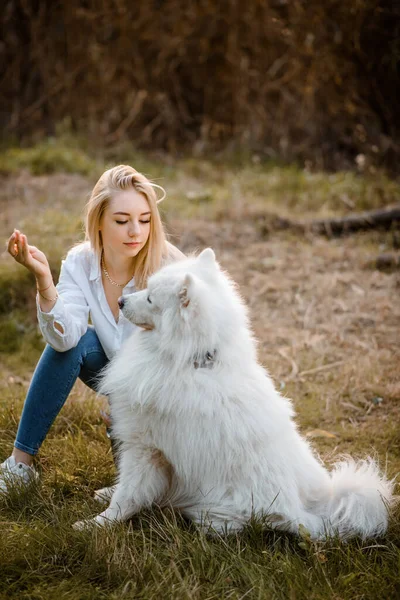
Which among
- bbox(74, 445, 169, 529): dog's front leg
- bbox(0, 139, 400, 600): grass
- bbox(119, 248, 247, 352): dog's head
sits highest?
bbox(119, 248, 247, 352): dog's head

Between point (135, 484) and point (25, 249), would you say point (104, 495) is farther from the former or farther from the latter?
point (25, 249)

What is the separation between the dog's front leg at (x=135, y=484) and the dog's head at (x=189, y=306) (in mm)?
483

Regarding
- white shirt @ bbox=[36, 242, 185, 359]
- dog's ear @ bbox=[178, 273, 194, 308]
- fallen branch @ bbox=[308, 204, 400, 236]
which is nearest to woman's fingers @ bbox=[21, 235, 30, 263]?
white shirt @ bbox=[36, 242, 185, 359]

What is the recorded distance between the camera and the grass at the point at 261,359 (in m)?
2.24

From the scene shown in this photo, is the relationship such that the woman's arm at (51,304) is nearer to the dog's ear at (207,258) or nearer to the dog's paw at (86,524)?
the dog's ear at (207,258)

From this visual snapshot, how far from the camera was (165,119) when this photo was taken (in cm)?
948

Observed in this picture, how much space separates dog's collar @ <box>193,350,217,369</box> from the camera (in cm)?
238

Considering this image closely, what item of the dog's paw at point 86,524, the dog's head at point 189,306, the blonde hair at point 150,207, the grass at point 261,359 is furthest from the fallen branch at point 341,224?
the dog's paw at point 86,524

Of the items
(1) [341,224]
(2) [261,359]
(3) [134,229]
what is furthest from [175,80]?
(3) [134,229]

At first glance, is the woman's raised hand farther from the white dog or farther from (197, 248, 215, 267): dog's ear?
(197, 248, 215, 267): dog's ear

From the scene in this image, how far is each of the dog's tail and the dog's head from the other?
0.78 metres

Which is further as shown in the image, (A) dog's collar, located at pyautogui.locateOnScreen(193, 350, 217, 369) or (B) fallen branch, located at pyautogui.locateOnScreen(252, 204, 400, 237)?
(B) fallen branch, located at pyautogui.locateOnScreen(252, 204, 400, 237)

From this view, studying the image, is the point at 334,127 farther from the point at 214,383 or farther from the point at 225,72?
the point at 214,383

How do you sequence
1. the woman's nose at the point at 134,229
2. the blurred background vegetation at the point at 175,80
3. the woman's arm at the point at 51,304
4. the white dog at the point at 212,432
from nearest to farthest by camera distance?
1. the white dog at the point at 212,432
2. the woman's arm at the point at 51,304
3. the woman's nose at the point at 134,229
4. the blurred background vegetation at the point at 175,80
